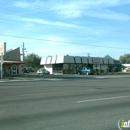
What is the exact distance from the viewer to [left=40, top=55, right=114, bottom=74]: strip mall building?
69.5m

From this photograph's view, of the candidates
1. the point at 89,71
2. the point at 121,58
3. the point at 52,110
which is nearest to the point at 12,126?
the point at 52,110

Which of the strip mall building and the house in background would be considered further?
the strip mall building

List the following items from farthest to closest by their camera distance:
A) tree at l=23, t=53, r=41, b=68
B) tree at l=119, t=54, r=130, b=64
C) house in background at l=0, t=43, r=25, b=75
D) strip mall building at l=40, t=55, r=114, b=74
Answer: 1. tree at l=119, t=54, r=130, b=64
2. tree at l=23, t=53, r=41, b=68
3. strip mall building at l=40, t=55, r=114, b=74
4. house in background at l=0, t=43, r=25, b=75

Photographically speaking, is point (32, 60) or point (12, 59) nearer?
point (12, 59)

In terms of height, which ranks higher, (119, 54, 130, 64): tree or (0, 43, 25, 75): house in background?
(119, 54, 130, 64): tree

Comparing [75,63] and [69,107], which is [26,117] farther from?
[75,63]

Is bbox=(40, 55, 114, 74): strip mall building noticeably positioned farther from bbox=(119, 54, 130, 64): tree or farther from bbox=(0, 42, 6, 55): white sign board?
bbox=(119, 54, 130, 64): tree

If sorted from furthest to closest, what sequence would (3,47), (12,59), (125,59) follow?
1. (125,59)
2. (12,59)
3. (3,47)

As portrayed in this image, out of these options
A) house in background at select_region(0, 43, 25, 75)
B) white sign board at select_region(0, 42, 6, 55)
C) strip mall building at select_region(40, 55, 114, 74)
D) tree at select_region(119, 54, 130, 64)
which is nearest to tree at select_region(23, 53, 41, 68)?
strip mall building at select_region(40, 55, 114, 74)

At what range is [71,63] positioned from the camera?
69.9 metres

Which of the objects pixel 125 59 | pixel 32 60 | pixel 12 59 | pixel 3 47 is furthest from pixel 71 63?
pixel 125 59

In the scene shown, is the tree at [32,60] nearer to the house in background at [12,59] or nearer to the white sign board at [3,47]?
the house in background at [12,59]

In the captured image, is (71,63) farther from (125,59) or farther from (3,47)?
(125,59)

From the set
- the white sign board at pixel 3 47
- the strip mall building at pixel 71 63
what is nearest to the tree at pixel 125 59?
the strip mall building at pixel 71 63
